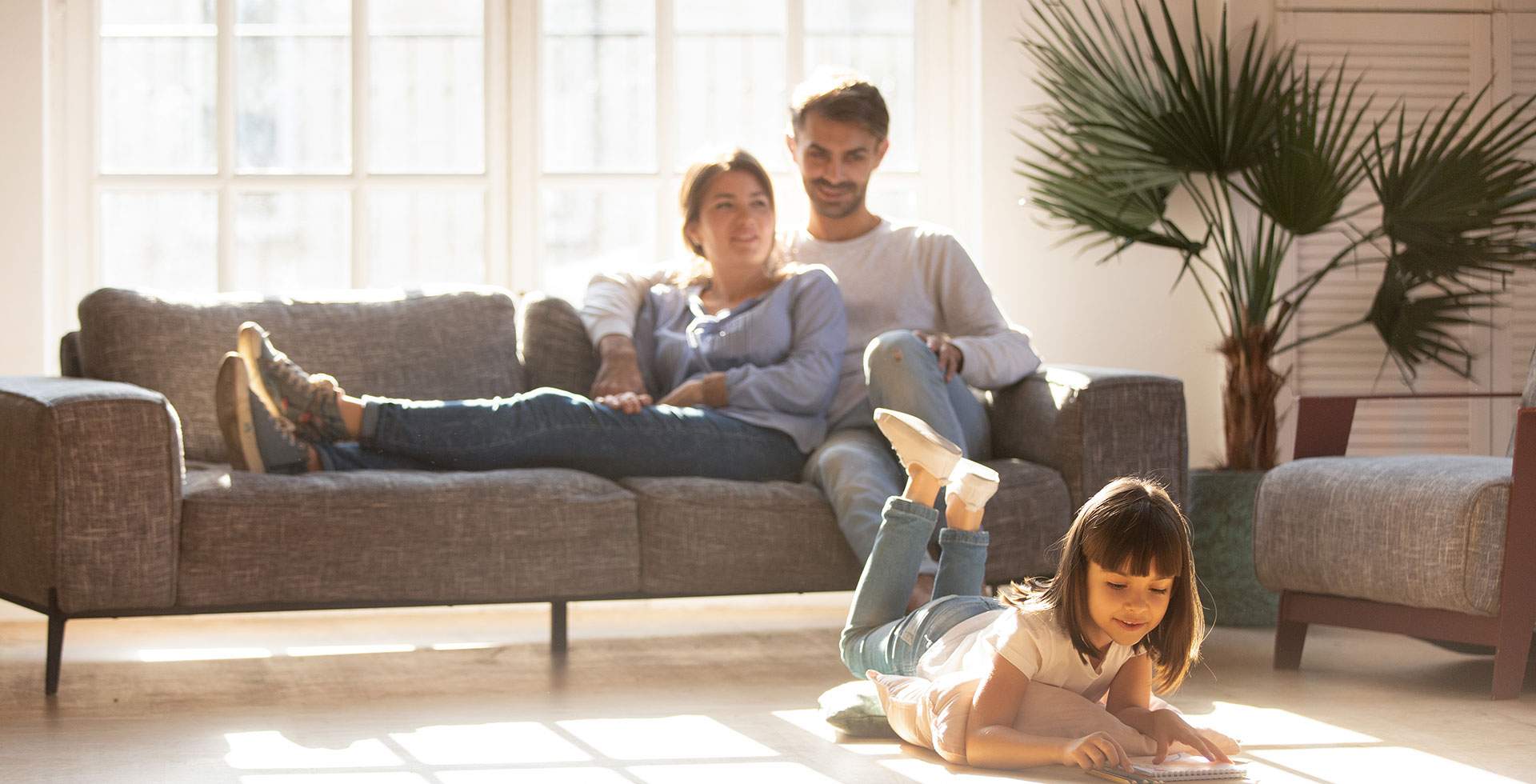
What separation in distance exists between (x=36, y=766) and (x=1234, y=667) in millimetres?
1965

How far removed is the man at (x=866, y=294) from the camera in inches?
119

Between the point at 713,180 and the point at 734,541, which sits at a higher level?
the point at 713,180

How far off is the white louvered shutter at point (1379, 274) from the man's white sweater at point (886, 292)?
1.05 meters

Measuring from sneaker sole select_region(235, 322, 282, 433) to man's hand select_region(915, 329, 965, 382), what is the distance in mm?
1123

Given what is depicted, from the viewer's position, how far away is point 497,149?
156 inches

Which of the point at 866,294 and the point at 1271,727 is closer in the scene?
the point at 1271,727

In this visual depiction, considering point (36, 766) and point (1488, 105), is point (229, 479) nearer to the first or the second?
point (36, 766)

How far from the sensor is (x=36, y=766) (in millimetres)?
2037

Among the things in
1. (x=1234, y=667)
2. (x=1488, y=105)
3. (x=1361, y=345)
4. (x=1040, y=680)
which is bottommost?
(x=1234, y=667)

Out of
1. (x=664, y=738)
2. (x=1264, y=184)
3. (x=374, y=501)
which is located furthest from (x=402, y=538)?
(x=1264, y=184)

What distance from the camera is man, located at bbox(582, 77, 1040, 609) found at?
3.02 metres

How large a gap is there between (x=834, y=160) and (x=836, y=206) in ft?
0.38

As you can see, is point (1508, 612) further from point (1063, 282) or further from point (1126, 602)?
point (1063, 282)

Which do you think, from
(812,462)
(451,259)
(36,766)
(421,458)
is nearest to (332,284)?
(451,259)
